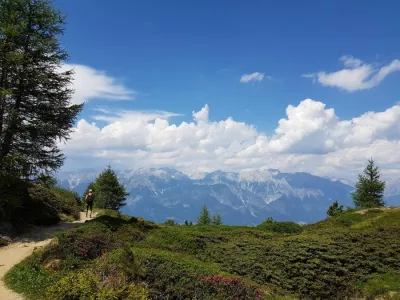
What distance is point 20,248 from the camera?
60.7 feet

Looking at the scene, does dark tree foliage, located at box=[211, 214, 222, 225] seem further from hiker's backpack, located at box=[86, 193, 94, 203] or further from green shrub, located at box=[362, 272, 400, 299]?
green shrub, located at box=[362, 272, 400, 299]

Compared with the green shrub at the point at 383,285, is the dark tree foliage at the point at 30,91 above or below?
above

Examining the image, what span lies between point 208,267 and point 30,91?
1902 centimetres

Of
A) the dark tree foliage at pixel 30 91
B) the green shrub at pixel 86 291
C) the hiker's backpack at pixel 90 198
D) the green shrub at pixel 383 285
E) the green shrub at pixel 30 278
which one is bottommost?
the green shrub at pixel 383 285

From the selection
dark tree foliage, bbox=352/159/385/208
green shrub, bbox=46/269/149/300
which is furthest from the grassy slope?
dark tree foliage, bbox=352/159/385/208

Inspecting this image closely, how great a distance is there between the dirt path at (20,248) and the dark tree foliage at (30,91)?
4.47 metres

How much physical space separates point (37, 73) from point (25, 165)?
7010 mm

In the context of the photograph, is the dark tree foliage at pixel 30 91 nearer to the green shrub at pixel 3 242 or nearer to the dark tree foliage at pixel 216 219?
the green shrub at pixel 3 242

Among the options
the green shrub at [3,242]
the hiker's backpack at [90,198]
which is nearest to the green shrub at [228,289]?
the green shrub at [3,242]

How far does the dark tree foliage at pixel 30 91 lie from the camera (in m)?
21.5

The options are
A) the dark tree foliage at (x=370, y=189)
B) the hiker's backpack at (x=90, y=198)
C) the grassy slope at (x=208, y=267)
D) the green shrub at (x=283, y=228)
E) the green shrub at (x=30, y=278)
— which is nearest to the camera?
the grassy slope at (x=208, y=267)

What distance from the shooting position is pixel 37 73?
2267 cm

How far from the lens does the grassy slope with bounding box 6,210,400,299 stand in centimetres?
1108

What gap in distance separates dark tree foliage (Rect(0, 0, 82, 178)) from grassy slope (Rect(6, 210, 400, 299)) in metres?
7.78
